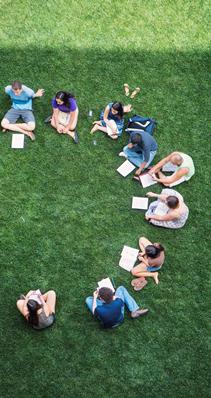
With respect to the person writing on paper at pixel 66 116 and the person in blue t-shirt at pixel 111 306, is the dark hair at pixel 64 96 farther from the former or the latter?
the person in blue t-shirt at pixel 111 306

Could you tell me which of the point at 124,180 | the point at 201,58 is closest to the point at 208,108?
the point at 201,58

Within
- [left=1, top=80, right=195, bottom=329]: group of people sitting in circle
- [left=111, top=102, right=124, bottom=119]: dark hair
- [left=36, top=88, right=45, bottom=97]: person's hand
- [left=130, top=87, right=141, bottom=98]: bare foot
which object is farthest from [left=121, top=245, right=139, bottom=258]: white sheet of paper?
[left=36, top=88, right=45, bottom=97]: person's hand

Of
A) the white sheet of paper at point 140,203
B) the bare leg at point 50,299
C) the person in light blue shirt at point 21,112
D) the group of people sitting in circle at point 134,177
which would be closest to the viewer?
the group of people sitting in circle at point 134,177

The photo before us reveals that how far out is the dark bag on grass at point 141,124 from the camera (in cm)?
1086

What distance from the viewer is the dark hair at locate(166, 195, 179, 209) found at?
9672mm

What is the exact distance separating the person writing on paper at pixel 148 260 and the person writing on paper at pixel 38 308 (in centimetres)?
143

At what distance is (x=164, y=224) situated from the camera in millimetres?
10242

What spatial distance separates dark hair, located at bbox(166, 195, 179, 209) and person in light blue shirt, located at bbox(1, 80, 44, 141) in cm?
291

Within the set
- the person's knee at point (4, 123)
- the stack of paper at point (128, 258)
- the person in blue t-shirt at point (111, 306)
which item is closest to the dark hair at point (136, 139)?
the stack of paper at point (128, 258)

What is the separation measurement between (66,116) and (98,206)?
1820 millimetres

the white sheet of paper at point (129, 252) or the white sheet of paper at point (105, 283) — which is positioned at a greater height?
the white sheet of paper at point (129, 252)

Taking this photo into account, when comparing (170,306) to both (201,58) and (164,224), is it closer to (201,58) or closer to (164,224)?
(164,224)

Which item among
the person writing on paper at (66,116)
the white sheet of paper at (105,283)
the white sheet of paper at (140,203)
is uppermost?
the person writing on paper at (66,116)

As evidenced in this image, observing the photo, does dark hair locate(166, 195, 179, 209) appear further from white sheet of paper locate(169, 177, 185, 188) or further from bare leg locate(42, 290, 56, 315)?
bare leg locate(42, 290, 56, 315)
